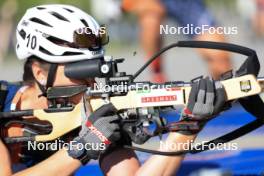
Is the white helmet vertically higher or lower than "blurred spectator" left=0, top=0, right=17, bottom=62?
lower

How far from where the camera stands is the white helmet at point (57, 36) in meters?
2.61

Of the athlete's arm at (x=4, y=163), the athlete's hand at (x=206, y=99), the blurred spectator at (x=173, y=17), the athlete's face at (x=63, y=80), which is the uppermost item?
the blurred spectator at (x=173, y=17)

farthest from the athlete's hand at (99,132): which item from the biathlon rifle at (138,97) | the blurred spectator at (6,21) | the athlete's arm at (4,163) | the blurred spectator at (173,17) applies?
the blurred spectator at (6,21)

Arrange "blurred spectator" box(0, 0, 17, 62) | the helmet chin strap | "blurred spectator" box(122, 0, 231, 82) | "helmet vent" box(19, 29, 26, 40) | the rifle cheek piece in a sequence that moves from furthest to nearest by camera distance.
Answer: "blurred spectator" box(0, 0, 17, 62)
"blurred spectator" box(122, 0, 231, 82)
"helmet vent" box(19, 29, 26, 40)
the helmet chin strap
the rifle cheek piece

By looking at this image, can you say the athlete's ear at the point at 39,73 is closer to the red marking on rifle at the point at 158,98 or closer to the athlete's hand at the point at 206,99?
the red marking on rifle at the point at 158,98

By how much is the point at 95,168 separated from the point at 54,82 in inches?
Result: 27.6

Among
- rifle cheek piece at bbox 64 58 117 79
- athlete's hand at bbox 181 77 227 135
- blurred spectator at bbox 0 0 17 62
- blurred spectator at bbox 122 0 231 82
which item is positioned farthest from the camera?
blurred spectator at bbox 0 0 17 62

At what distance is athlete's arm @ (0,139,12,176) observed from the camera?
2.53 m

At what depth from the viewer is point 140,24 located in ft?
22.3

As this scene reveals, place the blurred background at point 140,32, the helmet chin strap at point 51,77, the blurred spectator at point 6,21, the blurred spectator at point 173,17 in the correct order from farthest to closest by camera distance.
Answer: the blurred spectator at point 6,21 < the blurred background at point 140,32 < the blurred spectator at point 173,17 < the helmet chin strap at point 51,77

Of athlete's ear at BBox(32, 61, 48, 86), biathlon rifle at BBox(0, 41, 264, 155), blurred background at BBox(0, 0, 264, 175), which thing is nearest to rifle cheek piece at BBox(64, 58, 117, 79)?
biathlon rifle at BBox(0, 41, 264, 155)

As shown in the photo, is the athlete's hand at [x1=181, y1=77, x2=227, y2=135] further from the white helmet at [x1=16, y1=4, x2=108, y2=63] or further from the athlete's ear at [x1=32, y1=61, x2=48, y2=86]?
the athlete's ear at [x1=32, y1=61, x2=48, y2=86]

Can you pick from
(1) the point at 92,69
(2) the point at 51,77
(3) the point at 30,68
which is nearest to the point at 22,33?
(3) the point at 30,68

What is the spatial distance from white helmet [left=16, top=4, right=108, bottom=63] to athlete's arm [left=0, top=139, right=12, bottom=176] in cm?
33
